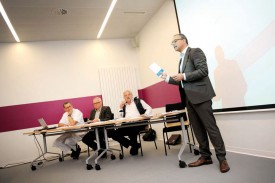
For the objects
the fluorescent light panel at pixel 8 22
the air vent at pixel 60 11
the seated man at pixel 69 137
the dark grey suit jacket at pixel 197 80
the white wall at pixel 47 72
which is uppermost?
the air vent at pixel 60 11

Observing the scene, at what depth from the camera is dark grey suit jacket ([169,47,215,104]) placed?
2592 millimetres

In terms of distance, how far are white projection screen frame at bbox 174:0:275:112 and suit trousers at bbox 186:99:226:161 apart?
0.68 m

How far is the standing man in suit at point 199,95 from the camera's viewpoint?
2.52m

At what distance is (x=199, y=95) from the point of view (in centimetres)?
262

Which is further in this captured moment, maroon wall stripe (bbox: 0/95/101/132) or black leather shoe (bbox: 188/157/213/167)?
maroon wall stripe (bbox: 0/95/101/132)

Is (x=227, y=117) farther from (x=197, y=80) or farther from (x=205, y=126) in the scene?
(x=197, y=80)

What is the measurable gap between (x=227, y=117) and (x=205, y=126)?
37.8 inches

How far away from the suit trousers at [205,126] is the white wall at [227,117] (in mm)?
658

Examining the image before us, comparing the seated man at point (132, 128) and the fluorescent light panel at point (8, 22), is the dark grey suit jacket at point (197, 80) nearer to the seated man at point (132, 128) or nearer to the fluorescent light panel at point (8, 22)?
the seated man at point (132, 128)

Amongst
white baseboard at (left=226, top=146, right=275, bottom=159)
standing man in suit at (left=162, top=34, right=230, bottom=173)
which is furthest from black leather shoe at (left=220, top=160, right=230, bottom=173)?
white baseboard at (left=226, top=146, right=275, bottom=159)

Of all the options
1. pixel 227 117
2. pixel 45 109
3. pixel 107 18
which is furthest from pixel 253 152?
pixel 45 109

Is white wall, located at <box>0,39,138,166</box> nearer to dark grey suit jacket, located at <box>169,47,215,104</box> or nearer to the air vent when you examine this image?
the air vent

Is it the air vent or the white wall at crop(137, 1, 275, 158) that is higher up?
the air vent

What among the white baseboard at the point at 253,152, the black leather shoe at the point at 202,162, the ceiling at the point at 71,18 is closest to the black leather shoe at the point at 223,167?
the black leather shoe at the point at 202,162
